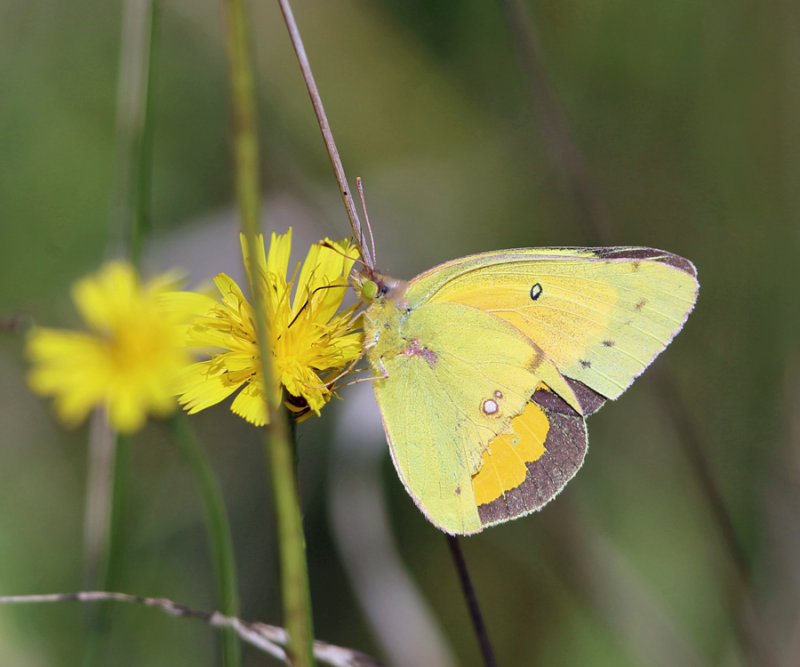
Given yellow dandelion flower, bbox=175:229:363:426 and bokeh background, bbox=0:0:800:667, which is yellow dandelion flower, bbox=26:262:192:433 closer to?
yellow dandelion flower, bbox=175:229:363:426

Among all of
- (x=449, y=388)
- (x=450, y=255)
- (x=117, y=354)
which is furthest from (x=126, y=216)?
(x=450, y=255)

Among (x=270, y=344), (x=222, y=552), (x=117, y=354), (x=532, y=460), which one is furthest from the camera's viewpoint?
(x=532, y=460)

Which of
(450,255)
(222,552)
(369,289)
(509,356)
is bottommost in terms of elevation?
(222,552)

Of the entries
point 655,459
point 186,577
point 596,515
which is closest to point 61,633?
point 186,577

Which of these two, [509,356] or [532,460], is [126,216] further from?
[532,460]

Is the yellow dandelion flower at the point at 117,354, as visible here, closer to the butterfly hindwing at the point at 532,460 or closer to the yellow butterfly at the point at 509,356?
the yellow butterfly at the point at 509,356

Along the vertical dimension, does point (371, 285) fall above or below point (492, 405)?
above

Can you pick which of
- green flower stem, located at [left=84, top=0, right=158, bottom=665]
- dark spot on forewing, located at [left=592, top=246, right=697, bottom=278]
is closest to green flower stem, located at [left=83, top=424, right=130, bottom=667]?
green flower stem, located at [left=84, top=0, right=158, bottom=665]
